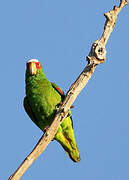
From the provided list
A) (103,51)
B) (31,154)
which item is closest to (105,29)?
(103,51)

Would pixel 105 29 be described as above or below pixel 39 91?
below

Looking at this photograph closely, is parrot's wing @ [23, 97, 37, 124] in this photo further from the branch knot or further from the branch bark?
the branch knot

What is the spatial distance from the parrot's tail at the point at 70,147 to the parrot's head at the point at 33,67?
1.28m

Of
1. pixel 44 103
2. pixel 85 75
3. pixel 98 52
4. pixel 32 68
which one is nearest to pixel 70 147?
pixel 44 103

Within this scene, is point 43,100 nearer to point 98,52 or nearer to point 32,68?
point 32,68

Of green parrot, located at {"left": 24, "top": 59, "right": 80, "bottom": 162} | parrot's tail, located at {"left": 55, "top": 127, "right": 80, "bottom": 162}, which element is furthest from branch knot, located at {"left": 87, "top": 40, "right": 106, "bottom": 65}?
parrot's tail, located at {"left": 55, "top": 127, "right": 80, "bottom": 162}

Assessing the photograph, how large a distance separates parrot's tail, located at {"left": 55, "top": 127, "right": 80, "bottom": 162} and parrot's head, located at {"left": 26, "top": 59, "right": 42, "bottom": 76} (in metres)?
1.28

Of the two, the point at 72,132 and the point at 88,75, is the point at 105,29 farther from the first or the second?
the point at 72,132

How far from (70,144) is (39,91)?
122 centimetres

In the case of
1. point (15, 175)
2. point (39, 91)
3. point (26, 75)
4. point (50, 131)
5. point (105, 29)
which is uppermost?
point (26, 75)

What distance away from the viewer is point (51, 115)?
6.04 m

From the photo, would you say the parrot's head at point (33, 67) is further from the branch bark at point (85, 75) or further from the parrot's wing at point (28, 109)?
the branch bark at point (85, 75)

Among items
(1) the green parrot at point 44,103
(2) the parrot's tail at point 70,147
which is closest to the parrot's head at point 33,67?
(1) the green parrot at point 44,103

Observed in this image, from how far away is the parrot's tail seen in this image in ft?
21.0
